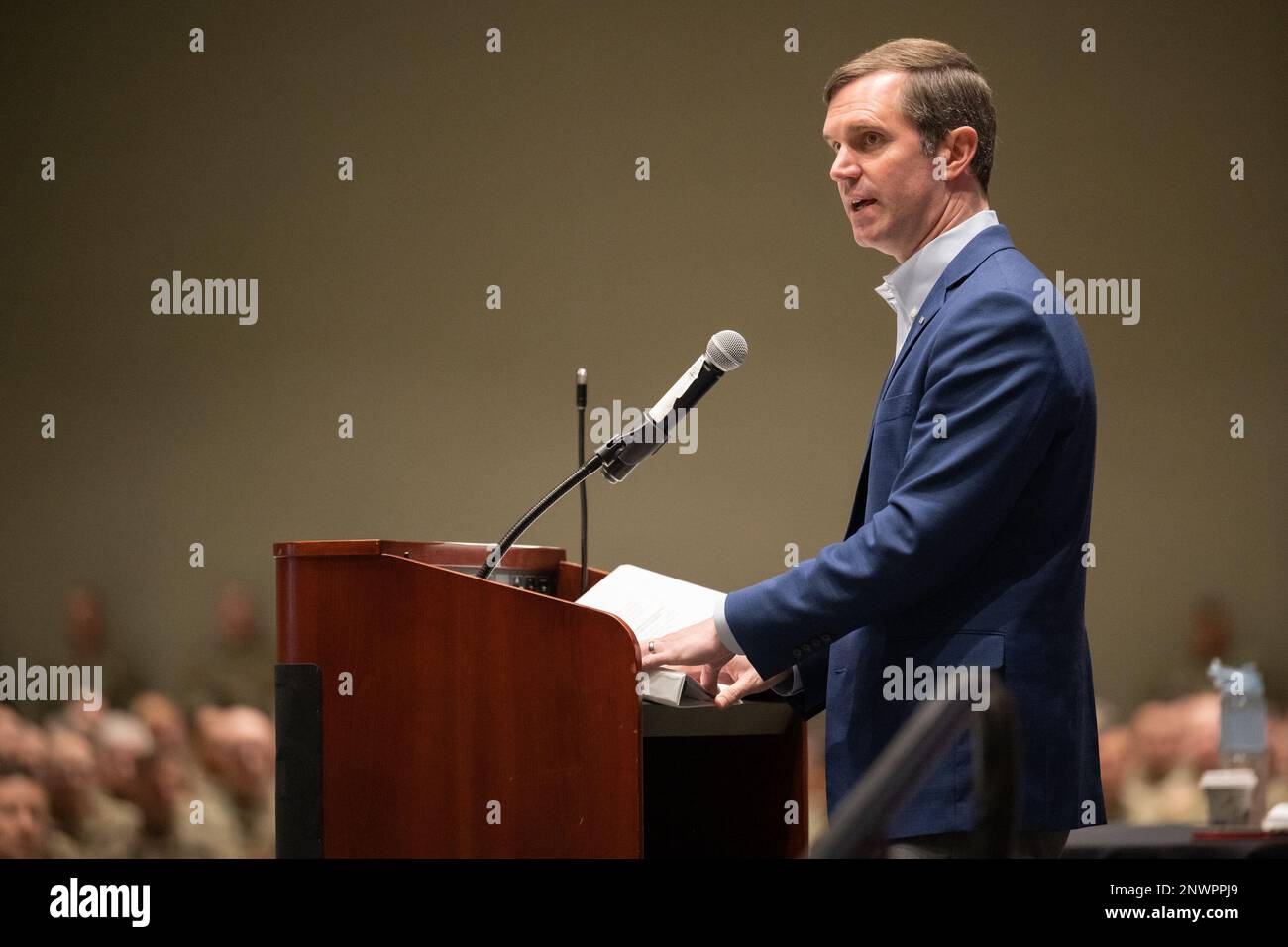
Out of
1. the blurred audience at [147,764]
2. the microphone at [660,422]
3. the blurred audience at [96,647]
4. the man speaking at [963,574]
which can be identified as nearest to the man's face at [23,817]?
the blurred audience at [147,764]

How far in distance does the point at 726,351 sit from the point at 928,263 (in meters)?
0.31

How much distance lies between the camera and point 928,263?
179 cm

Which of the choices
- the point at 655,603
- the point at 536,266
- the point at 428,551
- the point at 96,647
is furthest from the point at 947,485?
the point at 96,647

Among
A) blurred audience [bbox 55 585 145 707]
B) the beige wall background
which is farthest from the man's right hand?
blurred audience [bbox 55 585 145 707]

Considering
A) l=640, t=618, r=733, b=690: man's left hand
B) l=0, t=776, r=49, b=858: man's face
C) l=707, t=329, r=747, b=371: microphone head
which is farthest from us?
l=0, t=776, r=49, b=858: man's face

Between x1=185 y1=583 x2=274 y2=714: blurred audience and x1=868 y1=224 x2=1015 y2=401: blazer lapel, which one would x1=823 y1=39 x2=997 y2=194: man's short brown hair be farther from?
x1=185 y1=583 x2=274 y2=714: blurred audience

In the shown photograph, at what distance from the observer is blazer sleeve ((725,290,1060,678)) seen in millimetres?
1532

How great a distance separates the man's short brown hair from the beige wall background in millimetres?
2341

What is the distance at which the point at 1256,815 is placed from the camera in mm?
3703

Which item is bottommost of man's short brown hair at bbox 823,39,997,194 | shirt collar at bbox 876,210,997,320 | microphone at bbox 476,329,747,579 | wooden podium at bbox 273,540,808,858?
wooden podium at bbox 273,540,808,858

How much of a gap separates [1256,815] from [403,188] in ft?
10.4
